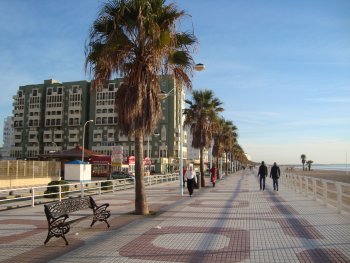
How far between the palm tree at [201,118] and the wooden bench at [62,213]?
18158 millimetres

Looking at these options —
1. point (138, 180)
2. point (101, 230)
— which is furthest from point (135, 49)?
point (101, 230)

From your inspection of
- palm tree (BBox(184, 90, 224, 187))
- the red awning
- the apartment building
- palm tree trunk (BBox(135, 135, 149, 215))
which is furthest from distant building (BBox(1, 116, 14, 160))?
palm tree trunk (BBox(135, 135, 149, 215))

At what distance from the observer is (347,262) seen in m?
6.14

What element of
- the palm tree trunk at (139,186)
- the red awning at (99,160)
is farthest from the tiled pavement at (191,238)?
the red awning at (99,160)

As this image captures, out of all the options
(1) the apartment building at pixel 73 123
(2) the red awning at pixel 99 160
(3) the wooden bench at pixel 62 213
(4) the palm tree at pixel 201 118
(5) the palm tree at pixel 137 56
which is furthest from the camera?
(1) the apartment building at pixel 73 123

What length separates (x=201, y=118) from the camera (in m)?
28.3

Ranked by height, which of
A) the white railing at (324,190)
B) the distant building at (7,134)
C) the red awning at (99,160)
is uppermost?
the distant building at (7,134)

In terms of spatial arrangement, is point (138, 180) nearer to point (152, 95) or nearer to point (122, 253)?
point (152, 95)

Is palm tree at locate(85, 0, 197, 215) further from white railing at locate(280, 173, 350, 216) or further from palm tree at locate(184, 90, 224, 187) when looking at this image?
palm tree at locate(184, 90, 224, 187)

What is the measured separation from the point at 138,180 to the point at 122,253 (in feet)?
18.8

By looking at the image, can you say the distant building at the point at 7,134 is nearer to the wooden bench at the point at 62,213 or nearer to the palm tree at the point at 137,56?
the palm tree at the point at 137,56

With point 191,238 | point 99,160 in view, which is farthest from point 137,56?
point 99,160

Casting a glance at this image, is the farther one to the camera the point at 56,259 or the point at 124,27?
the point at 124,27

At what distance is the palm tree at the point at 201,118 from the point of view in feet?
92.0
